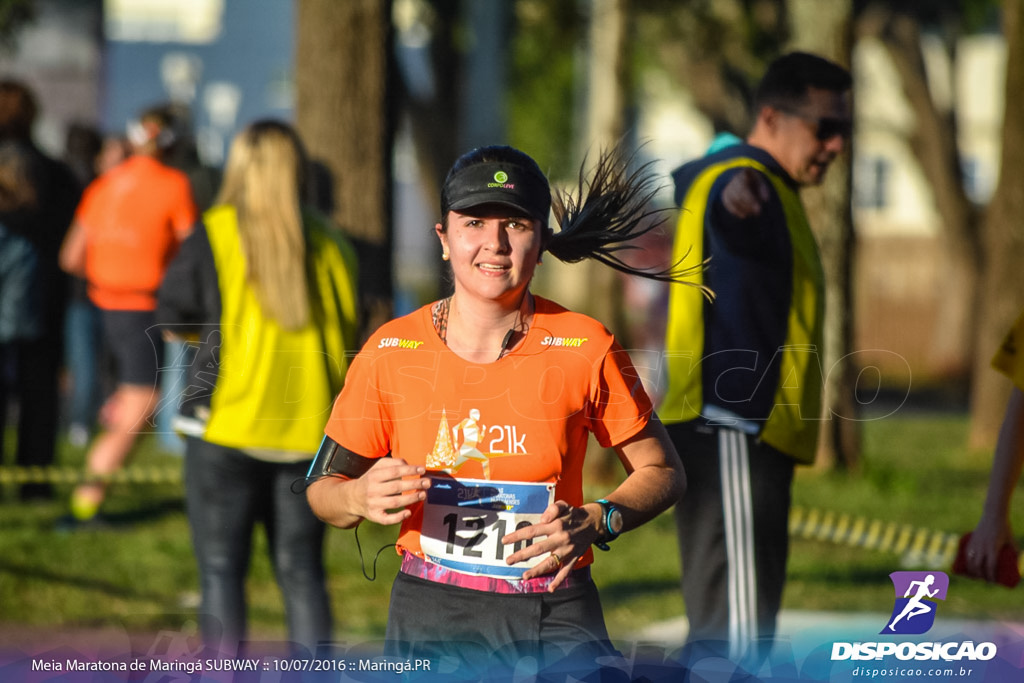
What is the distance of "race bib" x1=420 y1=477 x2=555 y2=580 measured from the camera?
117 inches

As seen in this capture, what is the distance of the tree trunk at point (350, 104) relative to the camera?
7.61 m

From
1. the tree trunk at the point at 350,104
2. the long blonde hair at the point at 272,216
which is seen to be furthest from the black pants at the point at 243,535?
the tree trunk at the point at 350,104

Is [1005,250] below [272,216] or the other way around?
below

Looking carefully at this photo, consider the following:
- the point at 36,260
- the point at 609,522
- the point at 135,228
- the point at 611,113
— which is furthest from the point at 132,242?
the point at 609,522

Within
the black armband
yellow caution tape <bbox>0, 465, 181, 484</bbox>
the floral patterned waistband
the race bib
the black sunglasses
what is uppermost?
the black sunglasses

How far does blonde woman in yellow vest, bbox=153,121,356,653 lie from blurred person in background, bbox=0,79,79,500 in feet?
12.8

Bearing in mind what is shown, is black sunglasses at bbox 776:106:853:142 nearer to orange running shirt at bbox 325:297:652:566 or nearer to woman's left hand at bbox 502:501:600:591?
orange running shirt at bbox 325:297:652:566

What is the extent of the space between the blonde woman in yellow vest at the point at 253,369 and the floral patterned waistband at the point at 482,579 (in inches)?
63.9

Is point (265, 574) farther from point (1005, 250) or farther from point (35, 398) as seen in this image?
point (1005, 250)

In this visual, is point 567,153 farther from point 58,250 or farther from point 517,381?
point 517,381

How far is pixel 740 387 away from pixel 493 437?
1484 millimetres

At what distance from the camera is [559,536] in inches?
107

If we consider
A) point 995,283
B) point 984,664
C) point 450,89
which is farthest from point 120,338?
point 450,89

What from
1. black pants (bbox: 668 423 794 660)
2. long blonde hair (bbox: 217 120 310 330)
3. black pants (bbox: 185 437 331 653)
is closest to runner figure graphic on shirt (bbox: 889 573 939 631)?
black pants (bbox: 668 423 794 660)
